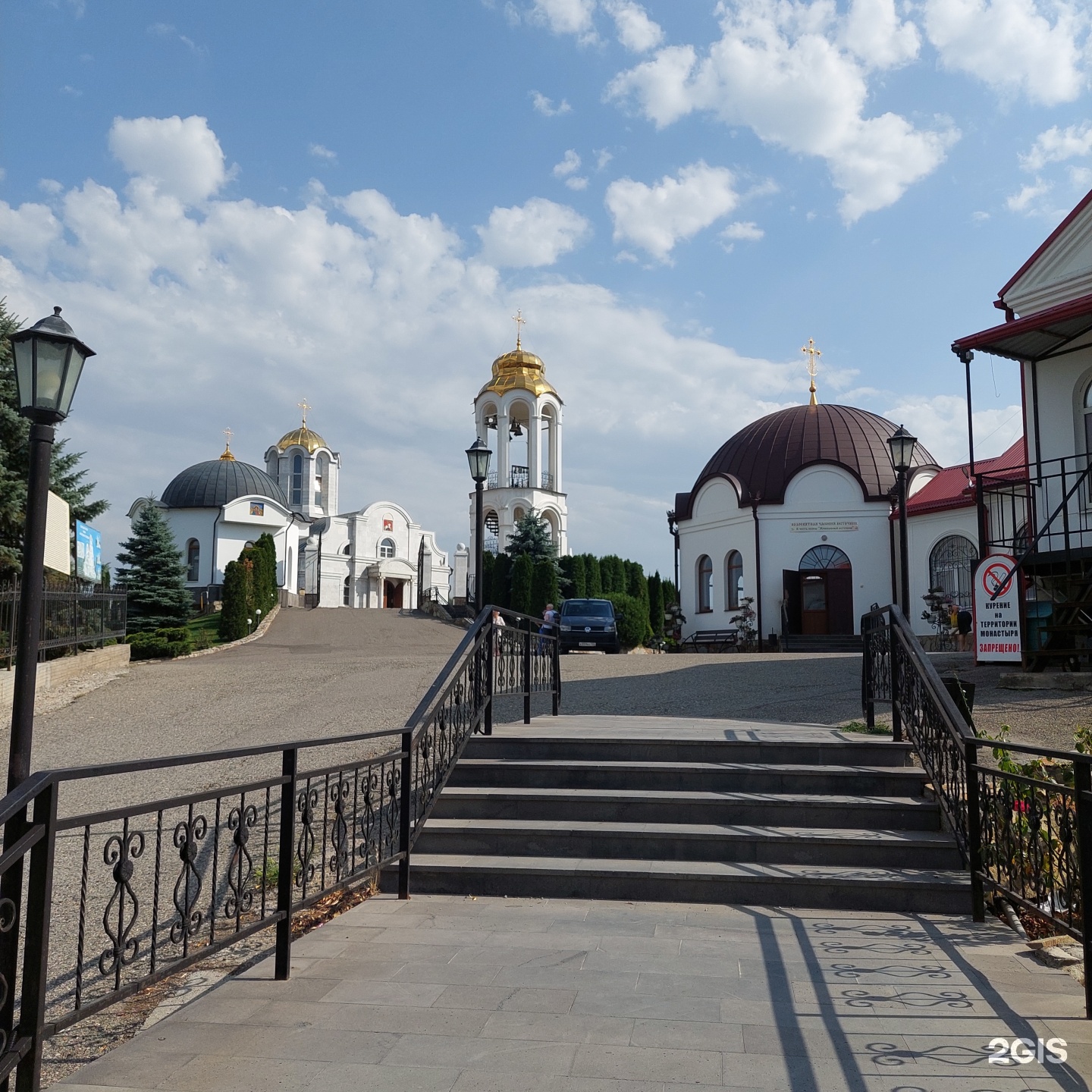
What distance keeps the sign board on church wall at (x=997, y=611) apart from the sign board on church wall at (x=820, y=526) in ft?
49.0

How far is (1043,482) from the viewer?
1429cm

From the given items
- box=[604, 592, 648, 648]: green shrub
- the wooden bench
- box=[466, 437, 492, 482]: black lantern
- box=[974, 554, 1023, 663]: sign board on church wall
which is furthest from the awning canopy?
box=[604, 592, 648, 648]: green shrub

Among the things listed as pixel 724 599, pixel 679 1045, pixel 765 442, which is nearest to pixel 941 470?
pixel 765 442

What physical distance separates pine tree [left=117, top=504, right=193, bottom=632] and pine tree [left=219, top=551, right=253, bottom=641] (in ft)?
5.38

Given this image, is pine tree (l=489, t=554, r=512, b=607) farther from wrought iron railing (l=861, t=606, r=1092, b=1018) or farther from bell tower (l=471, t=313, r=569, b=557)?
wrought iron railing (l=861, t=606, r=1092, b=1018)

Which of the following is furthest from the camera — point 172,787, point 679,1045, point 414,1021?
point 172,787

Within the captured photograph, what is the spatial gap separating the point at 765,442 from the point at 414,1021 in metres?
28.6

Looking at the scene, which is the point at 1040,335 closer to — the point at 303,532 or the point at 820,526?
the point at 820,526

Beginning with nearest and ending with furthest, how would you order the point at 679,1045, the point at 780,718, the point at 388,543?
the point at 679,1045
the point at 780,718
the point at 388,543

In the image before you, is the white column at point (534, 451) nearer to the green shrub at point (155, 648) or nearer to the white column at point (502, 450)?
the white column at point (502, 450)

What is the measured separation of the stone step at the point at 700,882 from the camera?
528 centimetres

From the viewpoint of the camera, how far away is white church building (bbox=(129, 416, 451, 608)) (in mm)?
51312

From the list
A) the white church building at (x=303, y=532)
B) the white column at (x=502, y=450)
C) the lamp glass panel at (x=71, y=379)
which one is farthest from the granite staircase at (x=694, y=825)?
the white church building at (x=303, y=532)

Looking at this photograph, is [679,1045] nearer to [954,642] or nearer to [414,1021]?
[414,1021]
